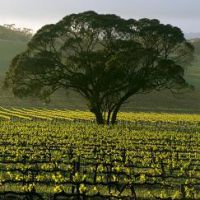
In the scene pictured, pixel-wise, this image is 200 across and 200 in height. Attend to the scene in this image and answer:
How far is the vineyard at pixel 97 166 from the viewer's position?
55.7 ft

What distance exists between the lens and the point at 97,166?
816 inches

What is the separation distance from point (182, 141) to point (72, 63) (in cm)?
1759

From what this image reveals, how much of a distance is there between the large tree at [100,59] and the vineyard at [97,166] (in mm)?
10594

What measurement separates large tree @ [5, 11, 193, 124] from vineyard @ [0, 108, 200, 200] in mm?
10594

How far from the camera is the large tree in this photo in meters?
47.7

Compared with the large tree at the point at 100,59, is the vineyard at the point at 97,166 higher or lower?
lower

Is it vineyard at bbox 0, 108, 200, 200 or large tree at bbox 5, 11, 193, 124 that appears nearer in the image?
vineyard at bbox 0, 108, 200, 200

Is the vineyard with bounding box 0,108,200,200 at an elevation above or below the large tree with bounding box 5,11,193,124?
below

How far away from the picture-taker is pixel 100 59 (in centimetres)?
4822

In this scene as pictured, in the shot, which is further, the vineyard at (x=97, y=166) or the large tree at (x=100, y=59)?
the large tree at (x=100, y=59)

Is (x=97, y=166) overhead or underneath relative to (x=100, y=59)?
underneath

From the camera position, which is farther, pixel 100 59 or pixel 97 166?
pixel 100 59

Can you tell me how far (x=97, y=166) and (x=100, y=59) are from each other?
1109 inches

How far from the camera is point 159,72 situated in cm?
4762
